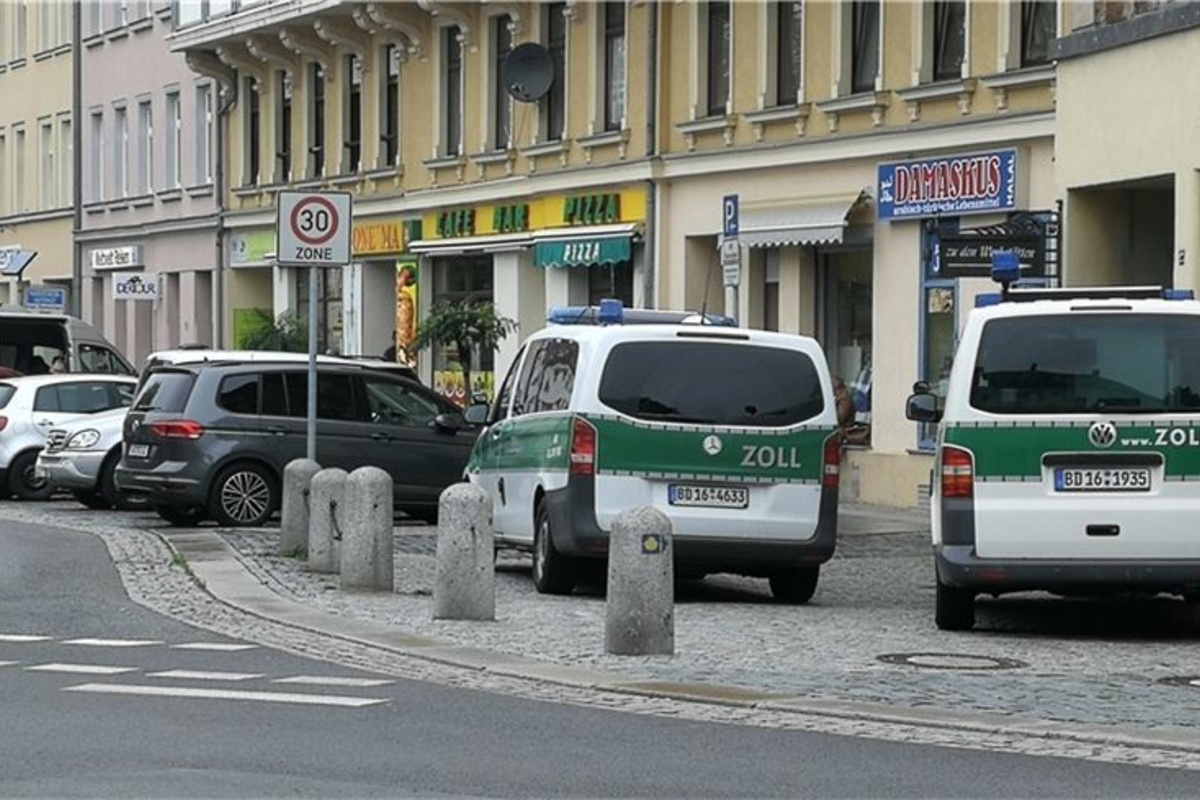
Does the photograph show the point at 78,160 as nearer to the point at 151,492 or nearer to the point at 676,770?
the point at 151,492

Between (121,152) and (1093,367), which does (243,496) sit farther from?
(121,152)

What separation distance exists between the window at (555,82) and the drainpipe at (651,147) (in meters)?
3.40

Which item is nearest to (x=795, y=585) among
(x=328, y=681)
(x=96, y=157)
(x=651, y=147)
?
(x=328, y=681)

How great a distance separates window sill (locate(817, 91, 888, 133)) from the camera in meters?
30.8

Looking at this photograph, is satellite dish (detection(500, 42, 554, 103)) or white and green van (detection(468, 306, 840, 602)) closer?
white and green van (detection(468, 306, 840, 602))

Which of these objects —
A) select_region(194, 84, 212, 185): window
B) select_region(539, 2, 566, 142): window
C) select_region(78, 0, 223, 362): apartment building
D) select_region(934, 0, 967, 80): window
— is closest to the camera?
select_region(934, 0, 967, 80): window

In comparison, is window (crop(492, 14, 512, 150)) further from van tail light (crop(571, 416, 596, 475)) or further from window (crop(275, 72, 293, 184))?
van tail light (crop(571, 416, 596, 475))

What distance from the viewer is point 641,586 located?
46.6ft

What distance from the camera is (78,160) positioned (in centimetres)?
5831

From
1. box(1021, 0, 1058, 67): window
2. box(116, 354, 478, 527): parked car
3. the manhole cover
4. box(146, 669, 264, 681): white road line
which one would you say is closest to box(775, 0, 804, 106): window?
box(1021, 0, 1058, 67): window

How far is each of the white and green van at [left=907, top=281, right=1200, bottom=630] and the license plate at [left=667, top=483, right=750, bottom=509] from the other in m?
2.84

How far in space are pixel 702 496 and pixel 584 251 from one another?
19839 millimetres

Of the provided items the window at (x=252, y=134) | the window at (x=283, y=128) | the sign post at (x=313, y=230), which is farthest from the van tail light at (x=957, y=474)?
the window at (x=252, y=134)

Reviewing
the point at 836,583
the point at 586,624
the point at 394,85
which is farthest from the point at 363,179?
the point at 586,624
